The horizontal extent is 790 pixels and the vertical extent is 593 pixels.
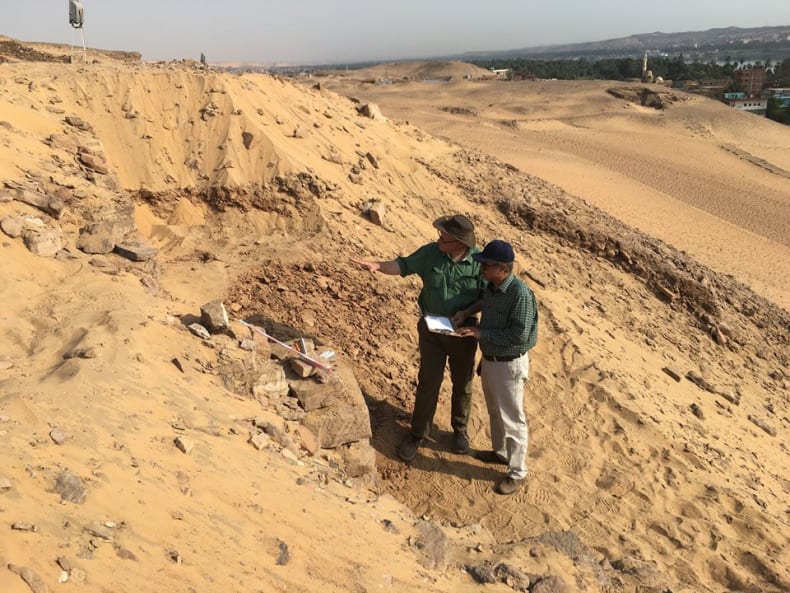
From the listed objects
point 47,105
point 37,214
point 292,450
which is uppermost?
point 47,105

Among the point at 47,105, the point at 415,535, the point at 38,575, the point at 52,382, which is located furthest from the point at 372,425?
the point at 47,105

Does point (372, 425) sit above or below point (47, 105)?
below

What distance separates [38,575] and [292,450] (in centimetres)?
182

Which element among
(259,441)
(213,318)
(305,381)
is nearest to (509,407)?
(305,381)

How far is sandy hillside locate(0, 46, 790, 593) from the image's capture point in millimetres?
3098

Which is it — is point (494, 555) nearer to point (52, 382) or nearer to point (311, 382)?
Result: point (311, 382)

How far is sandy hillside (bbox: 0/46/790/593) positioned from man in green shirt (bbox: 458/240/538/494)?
1.64ft

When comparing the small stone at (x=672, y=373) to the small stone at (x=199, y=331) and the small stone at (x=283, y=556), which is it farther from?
the small stone at (x=283, y=556)

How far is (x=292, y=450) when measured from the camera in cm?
409

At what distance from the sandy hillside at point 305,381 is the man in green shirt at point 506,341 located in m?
0.50

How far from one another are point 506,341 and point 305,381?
1.57 m

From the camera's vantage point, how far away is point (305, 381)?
4770 millimetres

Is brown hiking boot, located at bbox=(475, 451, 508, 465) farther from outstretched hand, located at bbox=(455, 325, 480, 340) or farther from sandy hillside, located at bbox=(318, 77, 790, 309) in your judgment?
sandy hillside, located at bbox=(318, 77, 790, 309)

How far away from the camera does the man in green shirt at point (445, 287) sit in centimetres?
450
